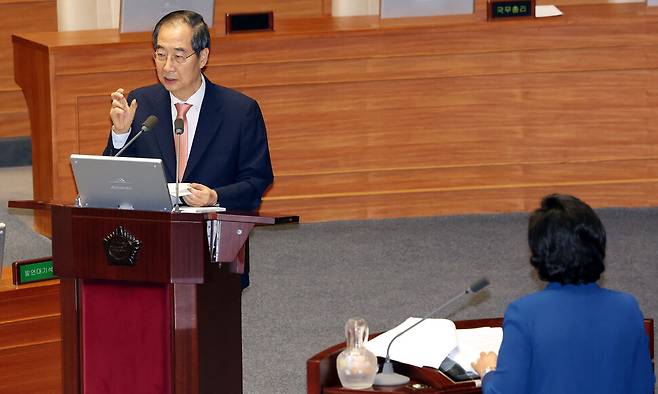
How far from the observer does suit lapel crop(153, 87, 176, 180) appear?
173 inches

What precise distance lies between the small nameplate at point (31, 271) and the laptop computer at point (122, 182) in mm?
1003

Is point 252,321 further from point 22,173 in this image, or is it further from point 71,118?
point 22,173

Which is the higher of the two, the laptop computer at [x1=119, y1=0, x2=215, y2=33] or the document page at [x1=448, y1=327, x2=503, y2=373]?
the laptop computer at [x1=119, y1=0, x2=215, y2=33]

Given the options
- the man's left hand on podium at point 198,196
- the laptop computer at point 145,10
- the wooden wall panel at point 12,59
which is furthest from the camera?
Answer: the wooden wall panel at point 12,59

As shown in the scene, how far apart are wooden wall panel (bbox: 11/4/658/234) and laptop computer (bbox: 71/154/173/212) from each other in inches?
157

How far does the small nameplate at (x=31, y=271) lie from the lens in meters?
4.77

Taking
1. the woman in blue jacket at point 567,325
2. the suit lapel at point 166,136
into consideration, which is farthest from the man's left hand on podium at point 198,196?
the woman in blue jacket at point 567,325

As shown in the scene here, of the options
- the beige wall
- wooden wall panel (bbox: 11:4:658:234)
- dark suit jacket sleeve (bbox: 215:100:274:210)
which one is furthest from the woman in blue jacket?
the beige wall

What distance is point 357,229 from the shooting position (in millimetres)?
7895

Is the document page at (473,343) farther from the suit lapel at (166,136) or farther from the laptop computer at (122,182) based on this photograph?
the suit lapel at (166,136)

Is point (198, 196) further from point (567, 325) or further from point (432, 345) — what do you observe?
point (567, 325)

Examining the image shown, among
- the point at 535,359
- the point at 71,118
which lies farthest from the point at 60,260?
the point at 71,118

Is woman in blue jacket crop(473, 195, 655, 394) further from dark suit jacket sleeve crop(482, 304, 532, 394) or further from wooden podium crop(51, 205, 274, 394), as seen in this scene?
wooden podium crop(51, 205, 274, 394)

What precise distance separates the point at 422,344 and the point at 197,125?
1.29m
